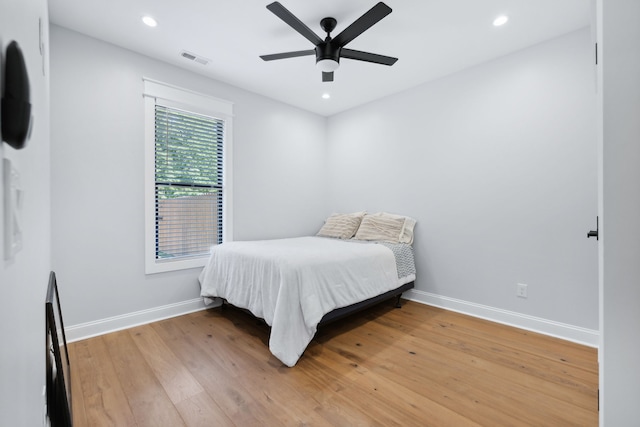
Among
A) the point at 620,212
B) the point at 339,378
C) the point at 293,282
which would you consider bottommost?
the point at 339,378

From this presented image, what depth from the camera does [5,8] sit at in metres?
0.45

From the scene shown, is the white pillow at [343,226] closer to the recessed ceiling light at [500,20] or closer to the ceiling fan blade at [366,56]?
the ceiling fan blade at [366,56]

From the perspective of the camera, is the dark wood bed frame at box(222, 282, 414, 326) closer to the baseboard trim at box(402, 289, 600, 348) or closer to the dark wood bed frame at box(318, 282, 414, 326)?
the dark wood bed frame at box(318, 282, 414, 326)

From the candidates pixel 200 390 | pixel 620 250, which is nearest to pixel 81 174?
pixel 200 390

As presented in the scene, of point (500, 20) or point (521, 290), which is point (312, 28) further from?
point (521, 290)

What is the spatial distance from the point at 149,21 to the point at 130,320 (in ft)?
8.81

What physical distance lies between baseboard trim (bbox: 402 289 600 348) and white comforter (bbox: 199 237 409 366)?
0.54 m

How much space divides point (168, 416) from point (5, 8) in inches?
73.1

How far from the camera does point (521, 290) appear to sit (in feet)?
8.93

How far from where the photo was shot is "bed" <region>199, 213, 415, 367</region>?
2.09m

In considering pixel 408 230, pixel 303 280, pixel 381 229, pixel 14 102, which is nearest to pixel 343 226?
pixel 381 229

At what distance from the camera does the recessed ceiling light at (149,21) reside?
2277mm

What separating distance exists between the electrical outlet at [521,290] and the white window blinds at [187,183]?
3289 mm

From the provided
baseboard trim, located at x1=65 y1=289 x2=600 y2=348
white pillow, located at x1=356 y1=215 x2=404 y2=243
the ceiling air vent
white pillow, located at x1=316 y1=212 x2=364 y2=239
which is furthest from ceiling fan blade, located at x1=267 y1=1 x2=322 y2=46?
baseboard trim, located at x1=65 y1=289 x2=600 y2=348
